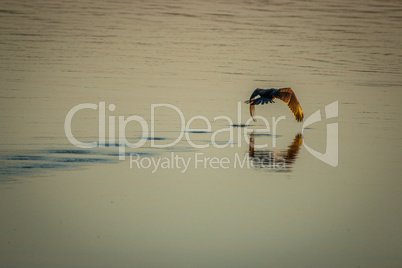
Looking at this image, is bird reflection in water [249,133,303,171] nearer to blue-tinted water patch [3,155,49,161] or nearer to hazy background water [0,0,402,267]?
hazy background water [0,0,402,267]

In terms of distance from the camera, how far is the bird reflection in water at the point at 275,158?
10.5 m

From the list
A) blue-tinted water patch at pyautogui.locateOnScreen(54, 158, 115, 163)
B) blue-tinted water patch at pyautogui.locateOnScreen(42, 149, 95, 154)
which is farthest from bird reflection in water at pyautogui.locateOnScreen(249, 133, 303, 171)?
blue-tinted water patch at pyautogui.locateOnScreen(42, 149, 95, 154)

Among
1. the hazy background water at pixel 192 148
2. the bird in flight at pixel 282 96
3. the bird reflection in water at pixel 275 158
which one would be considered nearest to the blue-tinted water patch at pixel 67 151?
the hazy background water at pixel 192 148

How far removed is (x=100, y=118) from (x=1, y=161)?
295cm

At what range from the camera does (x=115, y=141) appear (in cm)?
1141

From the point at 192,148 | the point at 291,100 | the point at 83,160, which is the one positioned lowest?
the point at 83,160

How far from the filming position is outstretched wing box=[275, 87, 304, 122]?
12.9 m

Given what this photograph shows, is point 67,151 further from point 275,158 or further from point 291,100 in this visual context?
point 291,100

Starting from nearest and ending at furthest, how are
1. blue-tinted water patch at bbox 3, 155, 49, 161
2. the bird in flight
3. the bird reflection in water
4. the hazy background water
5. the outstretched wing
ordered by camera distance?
1. the hazy background water
2. blue-tinted water patch at bbox 3, 155, 49, 161
3. the bird reflection in water
4. the bird in flight
5. the outstretched wing

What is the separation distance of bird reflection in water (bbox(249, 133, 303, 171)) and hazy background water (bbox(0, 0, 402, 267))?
0.11m

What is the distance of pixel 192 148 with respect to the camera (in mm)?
11164

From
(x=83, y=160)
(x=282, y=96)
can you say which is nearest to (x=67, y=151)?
(x=83, y=160)

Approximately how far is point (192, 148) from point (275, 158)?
1.20 metres

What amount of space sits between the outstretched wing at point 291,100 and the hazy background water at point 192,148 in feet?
0.78
